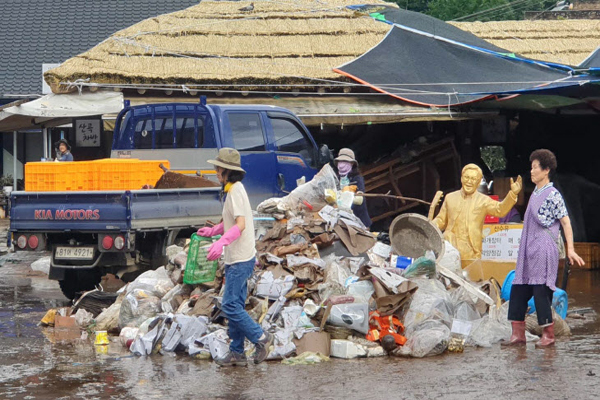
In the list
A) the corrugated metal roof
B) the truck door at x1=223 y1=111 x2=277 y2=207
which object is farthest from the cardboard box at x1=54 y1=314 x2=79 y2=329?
the corrugated metal roof

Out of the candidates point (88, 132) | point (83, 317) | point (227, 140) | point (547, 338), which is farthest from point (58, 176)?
point (88, 132)

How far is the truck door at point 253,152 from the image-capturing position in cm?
1220

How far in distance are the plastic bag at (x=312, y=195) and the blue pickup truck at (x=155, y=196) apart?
3.92ft

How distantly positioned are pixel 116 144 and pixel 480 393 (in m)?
7.62

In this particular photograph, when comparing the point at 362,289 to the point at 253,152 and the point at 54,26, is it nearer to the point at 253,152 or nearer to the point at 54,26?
the point at 253,152

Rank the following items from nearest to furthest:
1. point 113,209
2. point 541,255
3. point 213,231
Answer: point 213,231
point 541,255
point 113,209

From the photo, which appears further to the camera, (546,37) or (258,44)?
(546,37)

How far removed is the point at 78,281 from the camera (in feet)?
38.5

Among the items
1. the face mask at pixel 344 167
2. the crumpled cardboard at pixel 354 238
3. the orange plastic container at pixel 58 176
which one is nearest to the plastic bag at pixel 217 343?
the crumpled cardboard at pixel 354 238

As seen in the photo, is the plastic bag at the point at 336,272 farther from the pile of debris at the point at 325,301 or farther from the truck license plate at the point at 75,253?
the truck license plate at the point at 75,253

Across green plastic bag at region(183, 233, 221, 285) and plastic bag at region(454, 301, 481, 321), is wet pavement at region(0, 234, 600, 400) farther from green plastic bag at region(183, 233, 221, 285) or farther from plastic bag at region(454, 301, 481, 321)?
green plastic bag at region(183, 233, 221, 285)

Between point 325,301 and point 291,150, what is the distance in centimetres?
475

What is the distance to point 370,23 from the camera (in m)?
18.4

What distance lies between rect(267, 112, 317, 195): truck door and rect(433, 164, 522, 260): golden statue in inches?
115
